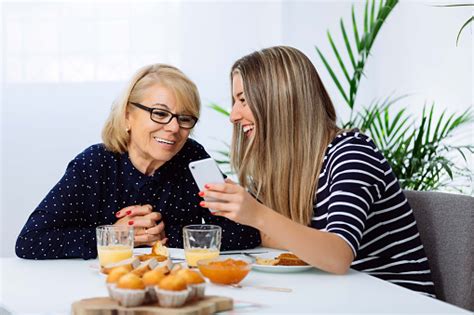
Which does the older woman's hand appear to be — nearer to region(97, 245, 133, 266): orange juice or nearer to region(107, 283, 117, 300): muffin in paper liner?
region(97, 245, 133, 266): orange juice

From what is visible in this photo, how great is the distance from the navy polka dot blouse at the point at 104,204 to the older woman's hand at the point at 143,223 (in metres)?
0.07

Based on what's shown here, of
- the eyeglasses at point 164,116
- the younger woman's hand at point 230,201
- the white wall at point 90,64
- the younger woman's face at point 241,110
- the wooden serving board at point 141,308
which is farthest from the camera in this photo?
the white wall at point 90,64

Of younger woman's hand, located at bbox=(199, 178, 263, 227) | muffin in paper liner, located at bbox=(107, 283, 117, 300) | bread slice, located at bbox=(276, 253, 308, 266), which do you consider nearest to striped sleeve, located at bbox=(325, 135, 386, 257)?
bread slice, located at bbox=(276, 253, 308, 266)

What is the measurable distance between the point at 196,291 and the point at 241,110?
894 mm

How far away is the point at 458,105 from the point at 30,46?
2564 millimetres

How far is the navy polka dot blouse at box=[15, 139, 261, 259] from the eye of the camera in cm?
201

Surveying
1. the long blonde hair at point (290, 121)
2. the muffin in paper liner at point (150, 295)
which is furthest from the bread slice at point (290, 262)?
the muffin in paper liner at point (150, 295)

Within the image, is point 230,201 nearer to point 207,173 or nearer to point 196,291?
point 207,173

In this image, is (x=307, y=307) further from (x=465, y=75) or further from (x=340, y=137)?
(x=465, y=75)

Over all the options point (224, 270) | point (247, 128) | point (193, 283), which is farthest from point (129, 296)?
point (247, 128)

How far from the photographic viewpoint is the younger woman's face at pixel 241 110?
6.93 feet

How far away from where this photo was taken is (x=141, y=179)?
2.35 m

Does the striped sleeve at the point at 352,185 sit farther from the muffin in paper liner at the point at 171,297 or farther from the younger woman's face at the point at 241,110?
the muffin in paper liner at the point at 171,297

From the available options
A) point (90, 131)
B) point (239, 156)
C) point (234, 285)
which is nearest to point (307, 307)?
point (234, 285)
